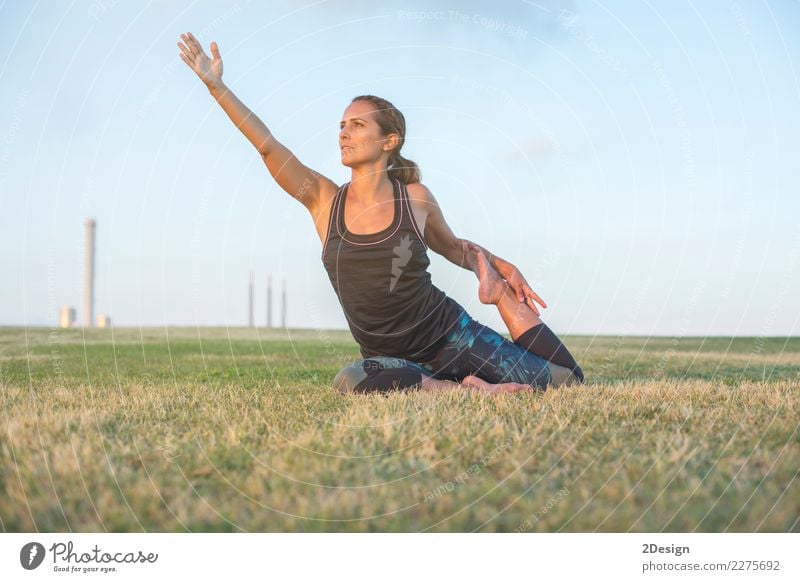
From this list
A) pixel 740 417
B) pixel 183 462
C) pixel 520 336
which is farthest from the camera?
pixel 520 336

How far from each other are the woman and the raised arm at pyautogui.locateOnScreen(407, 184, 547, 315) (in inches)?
0.8

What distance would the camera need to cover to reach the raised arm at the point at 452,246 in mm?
6344

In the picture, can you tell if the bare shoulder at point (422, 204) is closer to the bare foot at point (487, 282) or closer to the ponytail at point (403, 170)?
the ponytail at point (403, 170)

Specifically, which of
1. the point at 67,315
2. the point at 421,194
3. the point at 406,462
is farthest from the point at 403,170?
the point at 67,315

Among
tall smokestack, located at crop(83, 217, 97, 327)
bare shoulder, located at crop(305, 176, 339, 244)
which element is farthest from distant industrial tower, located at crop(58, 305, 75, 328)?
bare shoulder, located at crop(305, 176, 339, 244)

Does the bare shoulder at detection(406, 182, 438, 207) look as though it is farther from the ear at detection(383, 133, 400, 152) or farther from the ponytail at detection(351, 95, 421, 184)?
the ear at detection(383, 133, 400, 152)

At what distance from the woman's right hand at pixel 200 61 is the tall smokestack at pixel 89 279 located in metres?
67.6

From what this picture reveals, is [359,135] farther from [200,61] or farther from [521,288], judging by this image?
[521,288]

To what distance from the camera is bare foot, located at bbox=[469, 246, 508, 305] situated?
639cm

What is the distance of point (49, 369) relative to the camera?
8977 mm

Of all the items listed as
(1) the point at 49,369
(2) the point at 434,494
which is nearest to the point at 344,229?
(2) the point at 434,494

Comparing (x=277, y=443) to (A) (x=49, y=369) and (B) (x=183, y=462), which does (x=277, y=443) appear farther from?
(A) (x=49, y=369)
